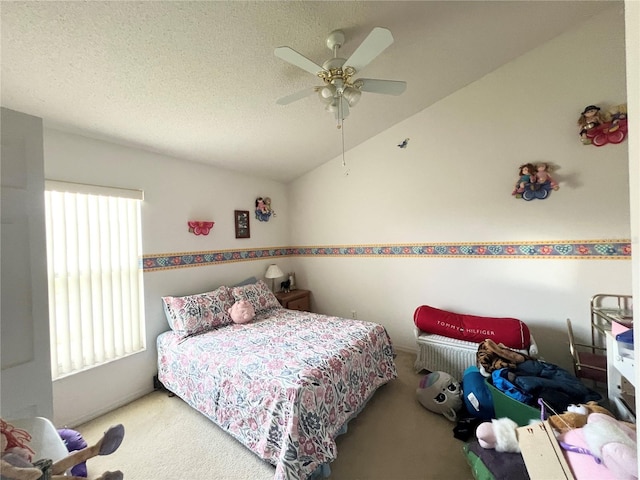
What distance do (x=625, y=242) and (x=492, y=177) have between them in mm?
1158

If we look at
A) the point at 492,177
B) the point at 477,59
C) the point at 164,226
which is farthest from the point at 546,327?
the point at 164,226

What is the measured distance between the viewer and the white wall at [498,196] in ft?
7.29

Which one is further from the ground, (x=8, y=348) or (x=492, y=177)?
(x=492, y=177)

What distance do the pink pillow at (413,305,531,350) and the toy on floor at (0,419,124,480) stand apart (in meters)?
2.68

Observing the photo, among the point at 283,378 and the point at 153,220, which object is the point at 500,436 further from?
the point at 153,220

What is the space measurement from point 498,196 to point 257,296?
113 inches

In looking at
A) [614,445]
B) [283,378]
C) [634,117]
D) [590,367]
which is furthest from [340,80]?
[590,367]

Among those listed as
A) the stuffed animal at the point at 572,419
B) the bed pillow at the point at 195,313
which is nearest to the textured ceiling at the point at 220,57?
the bed pillow at the point at 195,313

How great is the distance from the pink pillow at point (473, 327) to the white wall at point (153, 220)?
91.7 inches

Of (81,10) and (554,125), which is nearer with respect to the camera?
(81,10)

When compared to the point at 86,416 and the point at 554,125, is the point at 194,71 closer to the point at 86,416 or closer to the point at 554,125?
the point at 86,416

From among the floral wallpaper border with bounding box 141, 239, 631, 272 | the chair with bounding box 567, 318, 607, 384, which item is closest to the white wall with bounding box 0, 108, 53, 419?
the floral wallpaper border with bounding box 141, 239, 631, 272

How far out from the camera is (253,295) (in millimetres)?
3008

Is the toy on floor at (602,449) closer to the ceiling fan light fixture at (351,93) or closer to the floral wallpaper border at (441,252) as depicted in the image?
the floral wallpaper border at (441,252)
